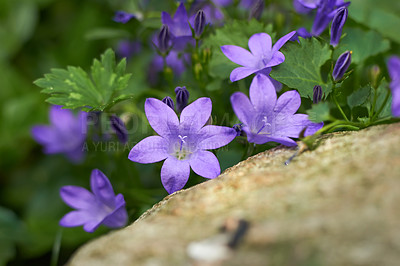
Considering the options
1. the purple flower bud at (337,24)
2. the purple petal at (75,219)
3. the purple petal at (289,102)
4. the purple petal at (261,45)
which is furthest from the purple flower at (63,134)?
the purple flower bud at (337,24)

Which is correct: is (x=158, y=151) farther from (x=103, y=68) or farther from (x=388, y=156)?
(x=388, y=156)

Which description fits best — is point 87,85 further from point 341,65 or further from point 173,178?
point 341,65

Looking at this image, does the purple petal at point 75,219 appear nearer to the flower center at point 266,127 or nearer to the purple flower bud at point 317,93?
the flower center at point 266,127

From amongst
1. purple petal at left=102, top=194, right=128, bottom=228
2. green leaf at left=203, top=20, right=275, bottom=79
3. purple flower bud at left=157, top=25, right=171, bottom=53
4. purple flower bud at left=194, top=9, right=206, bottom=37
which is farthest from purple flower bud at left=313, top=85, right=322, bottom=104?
purple petal at left=102, top=194, right=128, bottom=228

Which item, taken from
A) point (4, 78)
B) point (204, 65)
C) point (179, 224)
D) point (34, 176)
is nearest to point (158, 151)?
point (179, 224)

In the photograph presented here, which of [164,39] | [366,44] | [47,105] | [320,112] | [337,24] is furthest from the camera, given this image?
[47,105]

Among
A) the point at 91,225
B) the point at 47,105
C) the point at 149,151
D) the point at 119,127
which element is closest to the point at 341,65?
the point at 149,151
